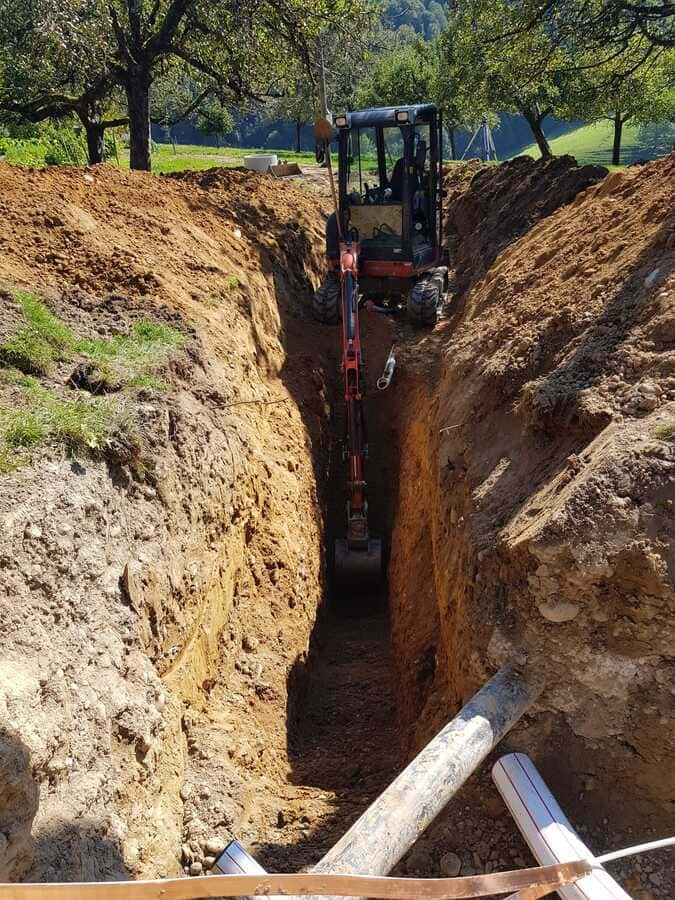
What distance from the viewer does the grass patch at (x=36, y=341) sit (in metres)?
5.41

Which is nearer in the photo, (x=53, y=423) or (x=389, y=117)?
(x=53, y=423)

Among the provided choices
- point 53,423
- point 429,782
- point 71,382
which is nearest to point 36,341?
point 71,382

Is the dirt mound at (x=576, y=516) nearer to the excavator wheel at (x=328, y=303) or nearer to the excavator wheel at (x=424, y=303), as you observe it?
the excavator wheel at (x=424, y=303)

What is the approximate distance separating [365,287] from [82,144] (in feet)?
51.7

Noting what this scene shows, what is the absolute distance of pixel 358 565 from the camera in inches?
326

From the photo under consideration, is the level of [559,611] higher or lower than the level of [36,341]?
lower

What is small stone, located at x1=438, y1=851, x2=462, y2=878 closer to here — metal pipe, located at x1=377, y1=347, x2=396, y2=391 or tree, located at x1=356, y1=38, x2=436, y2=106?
metal pipe, located at x1=377, y1=347, x2=396, y2=391

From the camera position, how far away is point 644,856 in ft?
10.8

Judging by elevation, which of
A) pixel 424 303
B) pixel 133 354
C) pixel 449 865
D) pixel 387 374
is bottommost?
pixel 449 865

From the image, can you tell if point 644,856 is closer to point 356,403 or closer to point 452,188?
point 356,403

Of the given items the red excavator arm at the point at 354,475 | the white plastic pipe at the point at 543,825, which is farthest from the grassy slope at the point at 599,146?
the white plastic pipe at the point at 543,825

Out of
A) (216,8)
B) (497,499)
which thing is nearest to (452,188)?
(216,8)

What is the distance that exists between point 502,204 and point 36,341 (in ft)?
39.6

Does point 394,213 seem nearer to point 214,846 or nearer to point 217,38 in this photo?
point 217,38
